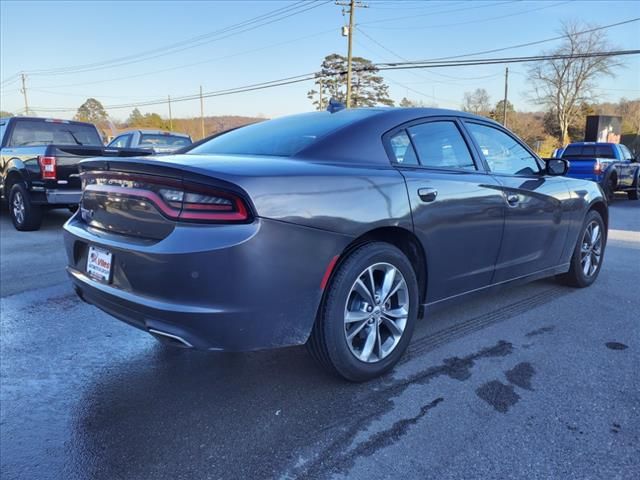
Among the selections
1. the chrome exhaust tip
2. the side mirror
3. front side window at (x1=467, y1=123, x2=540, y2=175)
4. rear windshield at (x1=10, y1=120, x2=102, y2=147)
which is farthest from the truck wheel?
the side mirror

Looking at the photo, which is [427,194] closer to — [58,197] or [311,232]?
[311,232]

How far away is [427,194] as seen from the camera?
9.20ft

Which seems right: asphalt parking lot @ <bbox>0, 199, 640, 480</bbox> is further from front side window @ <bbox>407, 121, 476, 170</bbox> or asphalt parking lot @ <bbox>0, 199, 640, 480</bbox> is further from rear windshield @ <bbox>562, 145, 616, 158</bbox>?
rear windshield @ <bbox>562, 145, 616, 158</bbox>

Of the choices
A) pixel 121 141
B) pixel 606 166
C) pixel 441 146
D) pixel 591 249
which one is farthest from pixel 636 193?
pixel 121 141

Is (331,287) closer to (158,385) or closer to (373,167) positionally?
(373,167)

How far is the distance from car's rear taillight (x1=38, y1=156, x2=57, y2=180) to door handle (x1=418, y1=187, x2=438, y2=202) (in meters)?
6.54

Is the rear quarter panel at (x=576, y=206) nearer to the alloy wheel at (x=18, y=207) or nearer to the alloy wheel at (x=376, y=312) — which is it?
the alloy wheel at (x=376, y=312)

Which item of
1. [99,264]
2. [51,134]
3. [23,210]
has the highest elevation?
[51,134]

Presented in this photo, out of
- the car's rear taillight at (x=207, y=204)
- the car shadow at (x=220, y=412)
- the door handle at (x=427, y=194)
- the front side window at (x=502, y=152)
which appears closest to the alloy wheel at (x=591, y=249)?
the front side window at (x=502, y=152)

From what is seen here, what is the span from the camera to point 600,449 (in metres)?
2.11

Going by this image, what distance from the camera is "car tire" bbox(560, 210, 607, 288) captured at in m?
4.43

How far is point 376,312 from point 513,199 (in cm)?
147

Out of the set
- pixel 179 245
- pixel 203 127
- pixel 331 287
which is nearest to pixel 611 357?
pixel 331 287

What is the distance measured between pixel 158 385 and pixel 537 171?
3291mm
